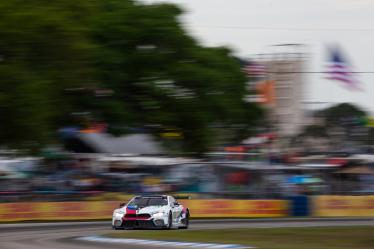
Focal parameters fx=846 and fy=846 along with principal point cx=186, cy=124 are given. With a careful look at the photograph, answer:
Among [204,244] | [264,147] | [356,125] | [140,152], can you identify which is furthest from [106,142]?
[204,244]

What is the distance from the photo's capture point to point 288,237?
54.9 feet

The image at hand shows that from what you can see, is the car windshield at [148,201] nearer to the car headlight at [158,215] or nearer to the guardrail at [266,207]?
the car headlight at [158,215]

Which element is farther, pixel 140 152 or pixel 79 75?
pixel 140 152

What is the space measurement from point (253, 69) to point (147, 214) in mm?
19736

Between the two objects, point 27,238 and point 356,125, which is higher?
point 356,125

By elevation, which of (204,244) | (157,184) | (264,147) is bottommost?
(204,244)

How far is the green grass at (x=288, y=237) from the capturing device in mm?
14432

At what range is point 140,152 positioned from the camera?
42250 mm

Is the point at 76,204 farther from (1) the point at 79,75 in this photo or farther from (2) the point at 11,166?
(1) the point at 79,75

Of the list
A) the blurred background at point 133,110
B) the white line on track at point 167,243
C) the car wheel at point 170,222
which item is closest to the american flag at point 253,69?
the blurred background at point 133,110

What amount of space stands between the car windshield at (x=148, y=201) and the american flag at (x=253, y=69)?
16781 millimetres

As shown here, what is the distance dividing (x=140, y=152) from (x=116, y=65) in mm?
12695

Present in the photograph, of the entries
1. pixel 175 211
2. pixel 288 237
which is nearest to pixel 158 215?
pixel 175 211

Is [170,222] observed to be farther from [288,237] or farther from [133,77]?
[133,77]
